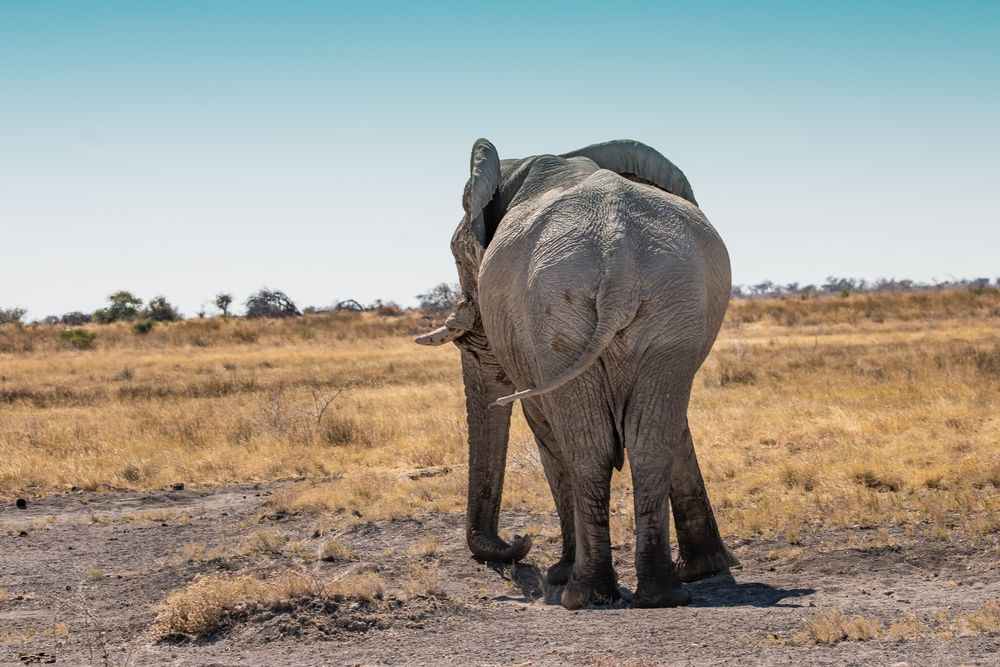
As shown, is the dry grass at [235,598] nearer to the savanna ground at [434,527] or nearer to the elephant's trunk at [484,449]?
the savanna ground at [434,527]

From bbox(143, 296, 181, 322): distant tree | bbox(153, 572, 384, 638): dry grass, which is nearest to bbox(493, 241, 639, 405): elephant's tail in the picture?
bbox(153, 572, 384, 638): dry grass

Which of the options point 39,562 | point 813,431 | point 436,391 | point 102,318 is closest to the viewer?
point 39,562

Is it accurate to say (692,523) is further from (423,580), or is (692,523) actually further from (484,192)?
(484,192)

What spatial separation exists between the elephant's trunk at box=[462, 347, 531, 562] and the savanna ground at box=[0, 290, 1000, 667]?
9.4 inches

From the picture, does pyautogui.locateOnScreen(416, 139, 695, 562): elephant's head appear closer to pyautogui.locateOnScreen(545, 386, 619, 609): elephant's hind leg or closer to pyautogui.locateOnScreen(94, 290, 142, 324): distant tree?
pyautogui.locateOnScreen(545, 386, 619, 609): elephant's hind leg

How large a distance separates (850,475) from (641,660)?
614cm

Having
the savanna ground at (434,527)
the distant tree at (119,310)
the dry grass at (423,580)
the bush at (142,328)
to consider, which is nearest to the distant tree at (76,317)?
the distant tree at (119,310)

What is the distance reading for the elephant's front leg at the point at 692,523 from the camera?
7.79 m

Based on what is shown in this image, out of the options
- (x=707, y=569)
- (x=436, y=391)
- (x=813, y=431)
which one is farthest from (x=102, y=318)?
(x=707, y=569)

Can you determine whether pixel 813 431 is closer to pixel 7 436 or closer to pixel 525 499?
pixel 525 499

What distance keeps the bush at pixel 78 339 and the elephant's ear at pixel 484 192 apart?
32278mm

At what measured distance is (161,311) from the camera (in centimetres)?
6147

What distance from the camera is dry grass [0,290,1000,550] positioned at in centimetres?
1027

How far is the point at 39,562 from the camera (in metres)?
9.23
